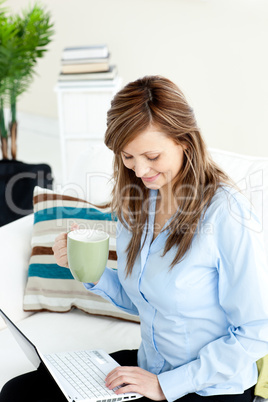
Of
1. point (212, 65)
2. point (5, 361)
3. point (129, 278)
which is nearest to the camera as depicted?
point (129, 278)

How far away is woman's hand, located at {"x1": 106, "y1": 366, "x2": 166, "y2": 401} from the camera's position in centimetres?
121

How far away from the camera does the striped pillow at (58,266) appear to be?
176 centimetres

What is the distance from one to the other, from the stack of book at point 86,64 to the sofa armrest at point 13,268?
1.52 m

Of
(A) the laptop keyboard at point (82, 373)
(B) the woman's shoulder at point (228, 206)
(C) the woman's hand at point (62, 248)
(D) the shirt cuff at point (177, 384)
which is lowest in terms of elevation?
(A) the laptop keyboard at point (82, 373)

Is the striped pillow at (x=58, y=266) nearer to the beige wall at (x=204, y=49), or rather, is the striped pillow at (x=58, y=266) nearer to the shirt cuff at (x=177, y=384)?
the shirt cuff at (x=177, y=384)

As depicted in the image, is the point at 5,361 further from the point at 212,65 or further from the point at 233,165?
the point at 212,65

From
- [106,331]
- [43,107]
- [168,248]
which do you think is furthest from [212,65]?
[168,248]

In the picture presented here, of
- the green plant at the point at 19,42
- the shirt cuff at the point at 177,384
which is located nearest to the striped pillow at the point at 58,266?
the shirt cuff at the point at 177,384

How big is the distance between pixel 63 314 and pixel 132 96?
0.89 m

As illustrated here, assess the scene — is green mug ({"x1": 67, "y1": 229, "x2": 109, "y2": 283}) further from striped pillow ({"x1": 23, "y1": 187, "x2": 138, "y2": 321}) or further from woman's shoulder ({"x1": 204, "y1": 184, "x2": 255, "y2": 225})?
striped pillow ({"x1": 23, "y1": 187, "x2": 138, "y2": 321})

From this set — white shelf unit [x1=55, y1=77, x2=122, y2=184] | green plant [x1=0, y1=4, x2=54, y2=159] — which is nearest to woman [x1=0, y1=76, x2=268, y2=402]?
green plant [x1=0, y1=4, x2=54, y2=159]

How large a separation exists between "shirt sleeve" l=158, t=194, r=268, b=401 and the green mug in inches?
9.7

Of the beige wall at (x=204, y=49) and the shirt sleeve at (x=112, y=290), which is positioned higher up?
the beige wall at (x=204, y=49)

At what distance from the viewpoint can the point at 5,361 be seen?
5.14 feet
